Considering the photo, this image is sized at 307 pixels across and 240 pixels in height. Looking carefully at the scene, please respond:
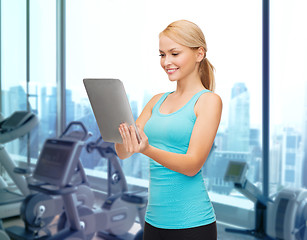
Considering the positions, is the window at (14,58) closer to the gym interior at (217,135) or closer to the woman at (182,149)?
the gym interior at (217,135)

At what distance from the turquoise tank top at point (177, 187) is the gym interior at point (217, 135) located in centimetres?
153

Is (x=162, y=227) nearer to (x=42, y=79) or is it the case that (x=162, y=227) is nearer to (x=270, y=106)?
(x=270, y=106)

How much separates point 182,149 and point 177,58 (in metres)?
0.28

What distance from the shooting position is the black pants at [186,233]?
3.33 feet

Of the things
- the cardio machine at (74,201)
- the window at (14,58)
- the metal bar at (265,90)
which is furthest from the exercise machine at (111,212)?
the window at (14,58)

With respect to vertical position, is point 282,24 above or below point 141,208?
above

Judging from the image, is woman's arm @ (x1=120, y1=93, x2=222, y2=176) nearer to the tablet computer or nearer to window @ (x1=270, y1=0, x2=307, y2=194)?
the tablet computer

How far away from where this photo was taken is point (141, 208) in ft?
9.27

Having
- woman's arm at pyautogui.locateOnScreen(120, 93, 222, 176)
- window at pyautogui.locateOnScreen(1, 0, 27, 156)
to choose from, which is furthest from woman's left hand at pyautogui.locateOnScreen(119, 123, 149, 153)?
window at pyautogui.locateOnScreen(1, 0, 27, 156)

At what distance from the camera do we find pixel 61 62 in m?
4.30

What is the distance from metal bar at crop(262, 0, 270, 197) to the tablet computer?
5.91 ft

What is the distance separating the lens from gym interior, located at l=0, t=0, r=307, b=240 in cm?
243

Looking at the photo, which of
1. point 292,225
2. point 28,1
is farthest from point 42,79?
→ point 292,225

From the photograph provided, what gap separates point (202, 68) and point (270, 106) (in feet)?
5.08
